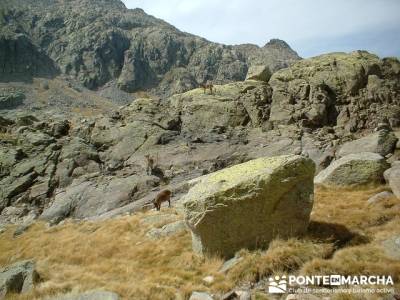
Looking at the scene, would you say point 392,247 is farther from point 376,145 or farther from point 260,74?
point 260,74

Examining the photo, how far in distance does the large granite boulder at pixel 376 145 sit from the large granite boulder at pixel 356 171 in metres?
4.65

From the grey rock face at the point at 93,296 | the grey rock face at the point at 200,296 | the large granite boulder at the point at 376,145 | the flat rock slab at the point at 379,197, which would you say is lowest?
the grey rock face at the point at 93,296

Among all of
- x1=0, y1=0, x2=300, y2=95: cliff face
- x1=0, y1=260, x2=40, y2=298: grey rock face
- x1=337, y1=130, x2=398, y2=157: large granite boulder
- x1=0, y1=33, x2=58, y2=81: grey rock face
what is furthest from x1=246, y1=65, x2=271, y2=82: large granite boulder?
x1=0, y1=33, x2=58, y2=81: grey rock face

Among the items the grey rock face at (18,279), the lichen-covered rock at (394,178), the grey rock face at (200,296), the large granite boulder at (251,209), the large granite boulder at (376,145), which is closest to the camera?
the grey rock face at (200,296)

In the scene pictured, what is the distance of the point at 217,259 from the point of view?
13922mm

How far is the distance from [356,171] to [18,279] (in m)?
18.6

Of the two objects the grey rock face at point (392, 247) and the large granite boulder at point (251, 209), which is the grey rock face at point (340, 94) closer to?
the large granite boulder at point (251, 209)

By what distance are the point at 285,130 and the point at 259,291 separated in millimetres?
27947

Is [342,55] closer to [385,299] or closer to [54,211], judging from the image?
[54,211]

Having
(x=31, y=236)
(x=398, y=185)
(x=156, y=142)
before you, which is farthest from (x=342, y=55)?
(x=31, y=236)

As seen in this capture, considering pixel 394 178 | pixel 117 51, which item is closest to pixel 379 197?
pixel 394 178

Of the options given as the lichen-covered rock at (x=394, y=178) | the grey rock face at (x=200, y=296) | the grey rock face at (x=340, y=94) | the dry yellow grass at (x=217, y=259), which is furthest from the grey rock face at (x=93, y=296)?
the grey rock face at (x=340, y=94)

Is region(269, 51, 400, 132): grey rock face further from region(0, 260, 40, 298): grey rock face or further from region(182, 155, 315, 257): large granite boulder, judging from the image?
region(0, 260, 40, 298): grey rock face
